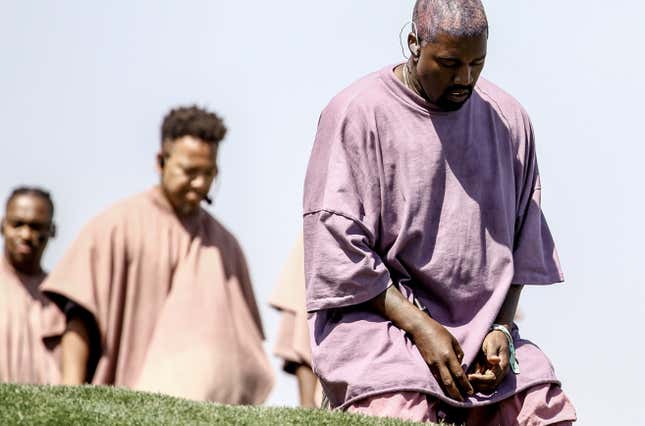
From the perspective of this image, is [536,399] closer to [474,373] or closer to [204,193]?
A: [474,373]

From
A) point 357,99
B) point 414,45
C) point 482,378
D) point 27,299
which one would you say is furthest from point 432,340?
point 27,299

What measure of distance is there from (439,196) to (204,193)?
527 centimetres

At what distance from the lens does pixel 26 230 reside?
15164 mm

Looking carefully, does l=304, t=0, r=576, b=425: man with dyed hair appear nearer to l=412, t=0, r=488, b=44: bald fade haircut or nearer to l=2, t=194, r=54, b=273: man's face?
l=412, t=0, r=488, b=44: bald fade haircut

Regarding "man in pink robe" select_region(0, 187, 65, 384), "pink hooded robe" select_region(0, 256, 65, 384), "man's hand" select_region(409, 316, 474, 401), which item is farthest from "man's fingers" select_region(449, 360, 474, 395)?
"pink hooded robe" select_region(0, 256, 65, 384)

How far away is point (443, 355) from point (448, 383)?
0.10m

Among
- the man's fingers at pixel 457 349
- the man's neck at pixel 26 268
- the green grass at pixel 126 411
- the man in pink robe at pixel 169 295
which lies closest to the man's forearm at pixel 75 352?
the man in pink robe at pixel 169 295

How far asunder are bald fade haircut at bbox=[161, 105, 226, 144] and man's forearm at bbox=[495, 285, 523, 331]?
5.55m

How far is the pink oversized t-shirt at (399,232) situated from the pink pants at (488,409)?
0.16 ft

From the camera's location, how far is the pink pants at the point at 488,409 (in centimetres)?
790

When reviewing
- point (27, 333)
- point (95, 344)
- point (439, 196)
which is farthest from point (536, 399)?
point (27, 333)

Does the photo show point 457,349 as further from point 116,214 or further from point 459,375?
point 116,214

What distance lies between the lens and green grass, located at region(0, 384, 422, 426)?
7.64 m

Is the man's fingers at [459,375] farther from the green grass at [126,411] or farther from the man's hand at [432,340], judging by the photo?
the green grass at [126,411]
